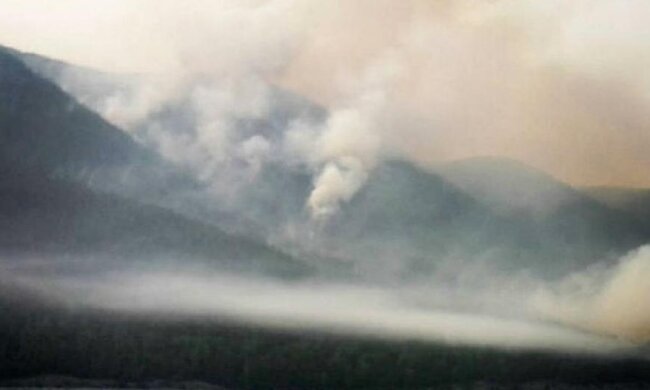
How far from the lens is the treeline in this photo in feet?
10.5

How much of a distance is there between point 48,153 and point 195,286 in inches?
26.6

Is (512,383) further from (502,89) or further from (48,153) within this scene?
(48,153)

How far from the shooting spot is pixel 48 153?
3.28m

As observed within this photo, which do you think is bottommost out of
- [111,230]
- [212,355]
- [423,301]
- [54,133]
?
[212,355]

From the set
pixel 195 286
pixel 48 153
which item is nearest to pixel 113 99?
pixel 48 153

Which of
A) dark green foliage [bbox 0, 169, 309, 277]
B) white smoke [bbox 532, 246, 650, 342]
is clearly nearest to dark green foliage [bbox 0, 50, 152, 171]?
dark green foliage [bbox 0, 169, 309, 277]

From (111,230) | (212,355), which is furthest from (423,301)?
(111,230)

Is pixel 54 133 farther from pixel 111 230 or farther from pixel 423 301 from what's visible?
pixel 423 301

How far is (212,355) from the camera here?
3207 millimetres

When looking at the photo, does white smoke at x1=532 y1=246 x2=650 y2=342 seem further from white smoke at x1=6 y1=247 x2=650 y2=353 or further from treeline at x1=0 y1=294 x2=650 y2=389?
treeline at x1=0 y1=294 x2=650 y2=389

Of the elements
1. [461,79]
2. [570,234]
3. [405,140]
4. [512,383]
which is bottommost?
[512,383]

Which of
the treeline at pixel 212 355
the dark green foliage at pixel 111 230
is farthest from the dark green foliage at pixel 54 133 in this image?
the treeline at pixel 212 355

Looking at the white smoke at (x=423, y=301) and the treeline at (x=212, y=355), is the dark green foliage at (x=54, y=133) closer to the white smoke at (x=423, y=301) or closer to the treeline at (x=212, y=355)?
the white smoke at (x=423, y=301)

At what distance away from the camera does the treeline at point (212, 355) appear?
3.20m
